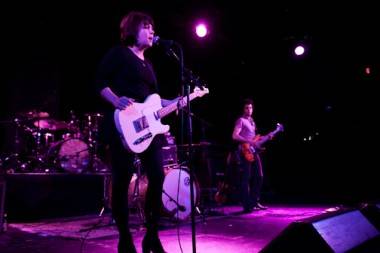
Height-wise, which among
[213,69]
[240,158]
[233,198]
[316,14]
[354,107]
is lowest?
[233,198]

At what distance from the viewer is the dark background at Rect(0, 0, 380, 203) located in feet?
30.9

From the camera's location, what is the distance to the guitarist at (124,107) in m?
3.27

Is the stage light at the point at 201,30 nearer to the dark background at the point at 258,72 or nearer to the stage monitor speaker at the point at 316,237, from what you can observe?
the dark background at the point at 258,72

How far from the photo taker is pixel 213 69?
37.7 feet

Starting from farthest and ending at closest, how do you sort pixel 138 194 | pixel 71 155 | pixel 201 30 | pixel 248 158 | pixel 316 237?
pixel 201 30 < pixel 71 155 < pixel 248 158 < pixel 138 194 < pixel 316 237

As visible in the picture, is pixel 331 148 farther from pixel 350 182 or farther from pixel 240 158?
pixel 240 158

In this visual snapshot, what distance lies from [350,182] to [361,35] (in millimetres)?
4229

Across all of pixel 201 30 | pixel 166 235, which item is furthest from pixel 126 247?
pixel 201 30

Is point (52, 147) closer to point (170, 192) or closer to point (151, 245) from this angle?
point (170, 192)

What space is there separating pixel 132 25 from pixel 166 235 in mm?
2567

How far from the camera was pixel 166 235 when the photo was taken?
4.91 m

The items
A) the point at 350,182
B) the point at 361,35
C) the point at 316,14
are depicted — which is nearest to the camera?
the point at 316,14

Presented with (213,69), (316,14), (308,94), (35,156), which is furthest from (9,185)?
(308,94)

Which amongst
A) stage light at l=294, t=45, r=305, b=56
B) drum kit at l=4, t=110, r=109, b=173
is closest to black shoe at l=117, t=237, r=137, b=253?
drum kit at l=4, t=110, r=109, b=173
